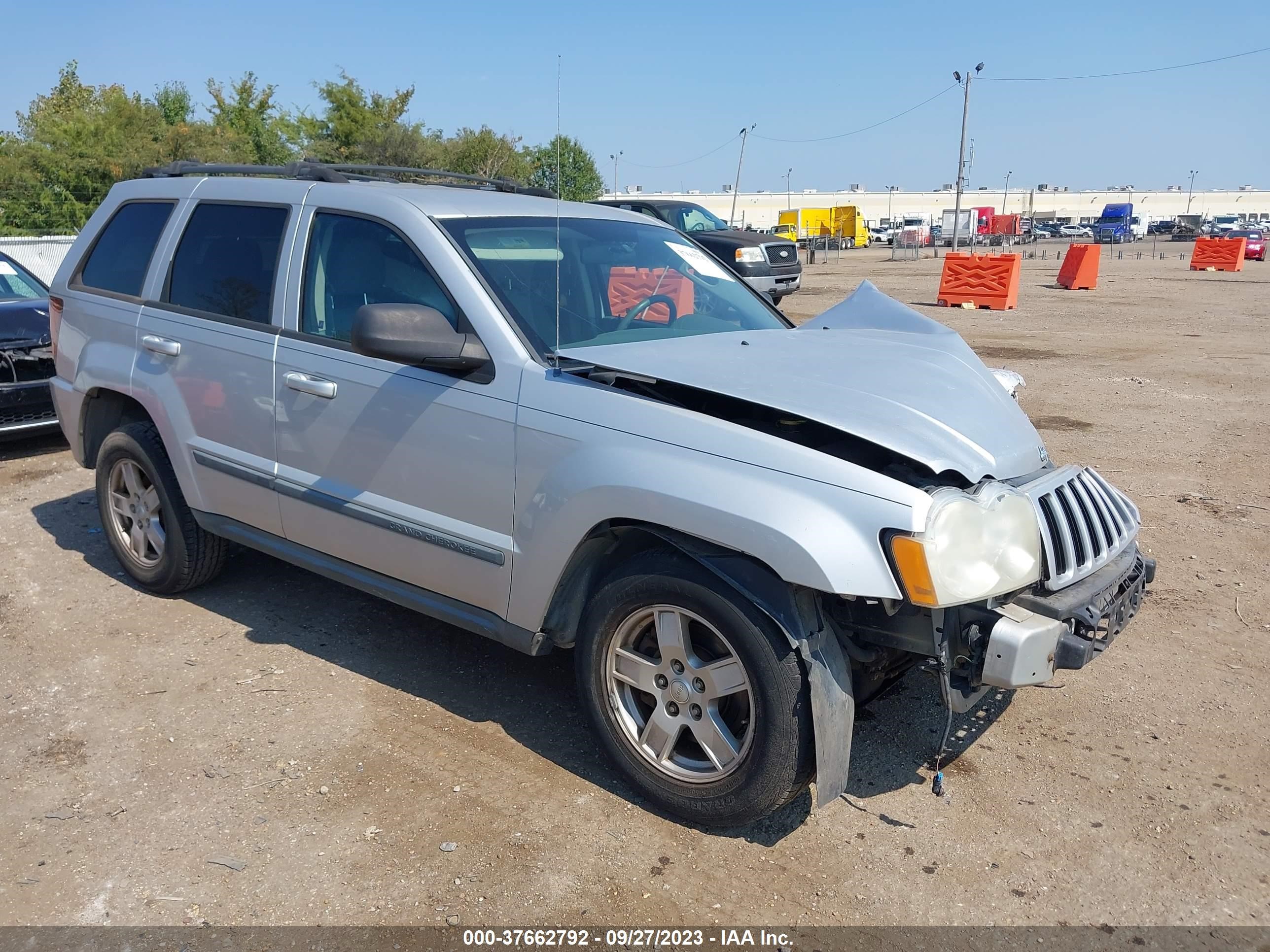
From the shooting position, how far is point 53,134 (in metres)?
28.3

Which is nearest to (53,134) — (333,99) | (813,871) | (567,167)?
(333,99)

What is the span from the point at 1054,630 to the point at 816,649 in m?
0.69

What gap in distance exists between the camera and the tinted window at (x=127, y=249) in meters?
4.90

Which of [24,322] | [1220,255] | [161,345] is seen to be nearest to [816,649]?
[161,345]

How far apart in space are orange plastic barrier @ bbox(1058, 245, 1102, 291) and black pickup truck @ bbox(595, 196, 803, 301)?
912 cm

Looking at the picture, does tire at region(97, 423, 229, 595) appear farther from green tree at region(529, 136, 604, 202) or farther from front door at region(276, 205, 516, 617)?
green tree at region(529, 136, 604, 202)

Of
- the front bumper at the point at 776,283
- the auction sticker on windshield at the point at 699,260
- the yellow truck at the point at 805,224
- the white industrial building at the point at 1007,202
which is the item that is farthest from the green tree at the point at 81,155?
the white industrial building at the point at 1007,202

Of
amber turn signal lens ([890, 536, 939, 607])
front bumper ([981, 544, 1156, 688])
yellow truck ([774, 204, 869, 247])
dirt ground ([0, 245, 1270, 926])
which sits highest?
yellow truck ([774, 204, 869, 247])

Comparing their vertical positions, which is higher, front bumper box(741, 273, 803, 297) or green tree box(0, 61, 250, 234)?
green tree box(0, 61, 250, 234)

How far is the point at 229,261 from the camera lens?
14.7ft

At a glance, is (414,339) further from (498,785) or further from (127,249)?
(127,249)

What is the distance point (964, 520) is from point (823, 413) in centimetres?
52

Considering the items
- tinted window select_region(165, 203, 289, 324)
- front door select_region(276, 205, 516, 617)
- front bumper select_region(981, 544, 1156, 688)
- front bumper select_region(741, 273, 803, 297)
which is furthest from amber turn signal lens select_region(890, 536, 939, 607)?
front bumper select_region(741, 273, 803, 297)

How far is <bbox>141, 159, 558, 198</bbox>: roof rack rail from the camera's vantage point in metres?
4.46
